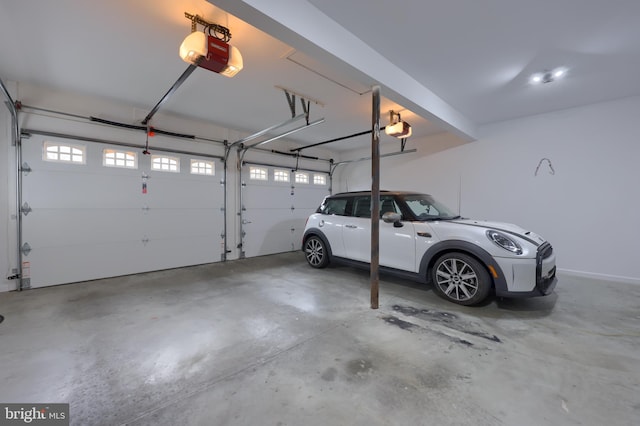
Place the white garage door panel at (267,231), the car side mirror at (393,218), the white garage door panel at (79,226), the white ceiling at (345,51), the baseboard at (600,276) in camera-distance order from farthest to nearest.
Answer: the white garage door panel at (267,231)
the baseboard at (600,276)
the white garage door panel at (79,226)
the car side mirror at (393,218)
the white ceiling at (345,51)

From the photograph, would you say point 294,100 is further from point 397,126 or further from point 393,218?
point 393,218

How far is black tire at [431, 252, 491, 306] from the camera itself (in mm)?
2852

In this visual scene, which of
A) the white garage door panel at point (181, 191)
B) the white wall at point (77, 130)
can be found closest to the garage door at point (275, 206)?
the white wall at point (77, 130)

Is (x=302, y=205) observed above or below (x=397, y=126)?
below

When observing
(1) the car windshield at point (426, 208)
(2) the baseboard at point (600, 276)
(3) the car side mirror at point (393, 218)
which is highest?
(1) the car windshield at point (426, 208)

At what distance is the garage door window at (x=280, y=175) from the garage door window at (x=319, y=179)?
1046 millimetres

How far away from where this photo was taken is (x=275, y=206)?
21.1 feet

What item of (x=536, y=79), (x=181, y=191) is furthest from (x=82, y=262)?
(x=536, y=79)

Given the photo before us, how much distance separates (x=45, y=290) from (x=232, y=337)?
10.9 feet

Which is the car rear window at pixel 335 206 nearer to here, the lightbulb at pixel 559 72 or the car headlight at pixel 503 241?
the car headlight at pixel 503 241

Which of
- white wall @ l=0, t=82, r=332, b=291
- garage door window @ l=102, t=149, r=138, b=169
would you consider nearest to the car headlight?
white wall @ l=0, t=82, r=332, b=291

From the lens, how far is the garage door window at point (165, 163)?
15.3 ft

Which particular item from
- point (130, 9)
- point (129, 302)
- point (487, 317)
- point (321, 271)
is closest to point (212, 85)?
point (130, 9)

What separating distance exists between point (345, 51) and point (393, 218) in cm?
206
